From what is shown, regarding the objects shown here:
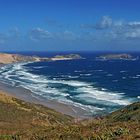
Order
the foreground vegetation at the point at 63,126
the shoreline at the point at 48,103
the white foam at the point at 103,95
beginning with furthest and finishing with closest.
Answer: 1. the white foam at the point at 103,95
2. the shoreline at the point at 48,103
3. the foreground vegetation at the point at 63,126

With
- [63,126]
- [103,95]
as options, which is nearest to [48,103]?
[103,95]

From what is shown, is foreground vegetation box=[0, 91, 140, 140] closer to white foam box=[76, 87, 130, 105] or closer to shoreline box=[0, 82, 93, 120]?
shoreline box=[0, 82, 93, 120]

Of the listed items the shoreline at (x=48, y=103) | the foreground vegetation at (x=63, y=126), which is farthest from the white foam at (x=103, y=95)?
the foreground vegetation at (x=63, y=126)

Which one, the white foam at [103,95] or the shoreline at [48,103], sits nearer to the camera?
the shoreline at [48,103]

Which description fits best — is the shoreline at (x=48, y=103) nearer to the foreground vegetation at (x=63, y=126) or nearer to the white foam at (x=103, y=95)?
the white foam at (x=103, y=95)

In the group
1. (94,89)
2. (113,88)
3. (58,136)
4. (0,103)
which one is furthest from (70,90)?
(58,136)

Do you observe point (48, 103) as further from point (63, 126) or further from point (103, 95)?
point (63, 126)
